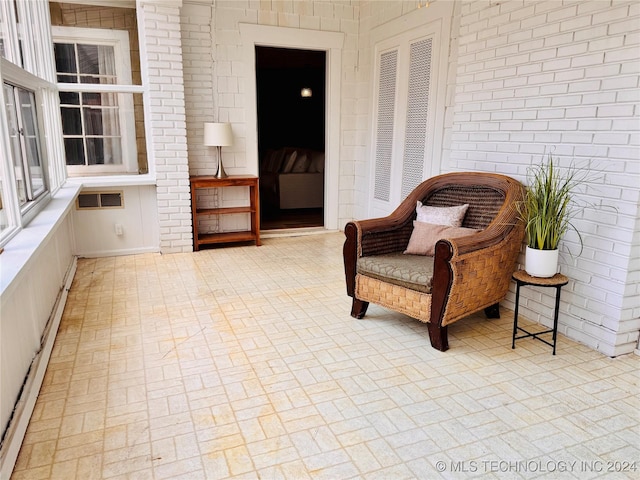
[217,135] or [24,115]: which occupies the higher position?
[24,115]

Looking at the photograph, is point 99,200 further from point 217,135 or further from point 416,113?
point 416,113

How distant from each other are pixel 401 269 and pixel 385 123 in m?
2.76

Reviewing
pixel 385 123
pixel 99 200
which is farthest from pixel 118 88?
pixel 385 123

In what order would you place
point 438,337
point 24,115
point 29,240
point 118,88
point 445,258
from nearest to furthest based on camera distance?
point 29,240 → point 445,258 → point 438,337 → point 24,115 → point 118,88

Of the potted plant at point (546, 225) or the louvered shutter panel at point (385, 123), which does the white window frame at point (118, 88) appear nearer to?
the louvered shutter panel at point (385, 123)

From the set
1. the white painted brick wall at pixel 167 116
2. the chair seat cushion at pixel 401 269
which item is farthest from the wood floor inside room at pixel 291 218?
the chair seat cushion at pixel 401 269

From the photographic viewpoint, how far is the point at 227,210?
199 inches

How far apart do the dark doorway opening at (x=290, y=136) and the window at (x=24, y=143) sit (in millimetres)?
3003

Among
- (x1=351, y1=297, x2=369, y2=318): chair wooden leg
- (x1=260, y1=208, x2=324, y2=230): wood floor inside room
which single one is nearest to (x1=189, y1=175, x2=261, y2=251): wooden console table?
(x1=260, y1=208, x2=324, y2=230): wood floor inside room

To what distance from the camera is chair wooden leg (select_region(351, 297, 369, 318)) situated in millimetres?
3131

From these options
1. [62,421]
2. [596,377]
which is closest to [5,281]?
[62,421]

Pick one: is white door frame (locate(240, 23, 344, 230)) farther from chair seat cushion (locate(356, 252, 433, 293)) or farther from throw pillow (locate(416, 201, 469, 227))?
chair seat cushion (locate(356, 252, 433, 293))

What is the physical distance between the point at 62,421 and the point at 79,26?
3836 millimetres

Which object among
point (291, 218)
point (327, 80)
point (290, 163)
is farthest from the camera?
point (290, 163)
